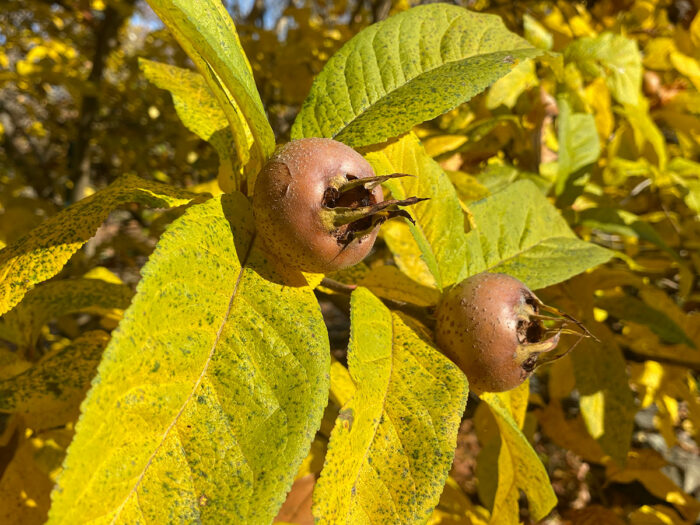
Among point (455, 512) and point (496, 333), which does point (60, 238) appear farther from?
point (455, 512)

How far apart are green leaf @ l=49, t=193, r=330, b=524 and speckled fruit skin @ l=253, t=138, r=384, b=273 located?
6 centimetres

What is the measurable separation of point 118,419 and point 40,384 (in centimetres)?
53

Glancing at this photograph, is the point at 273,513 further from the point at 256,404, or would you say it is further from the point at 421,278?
the point at 421,278

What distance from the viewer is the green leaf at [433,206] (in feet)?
2.66

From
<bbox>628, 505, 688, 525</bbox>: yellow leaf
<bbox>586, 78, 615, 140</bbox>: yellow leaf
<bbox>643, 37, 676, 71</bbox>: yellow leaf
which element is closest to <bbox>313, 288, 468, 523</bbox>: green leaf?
<bbox>586, 78, 615, 140</bbox>: yellow leaf

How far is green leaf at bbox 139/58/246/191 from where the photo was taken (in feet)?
2.54

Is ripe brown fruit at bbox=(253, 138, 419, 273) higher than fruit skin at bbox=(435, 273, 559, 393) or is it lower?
higher

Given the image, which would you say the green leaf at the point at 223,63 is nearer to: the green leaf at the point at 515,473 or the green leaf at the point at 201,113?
the green leaf at the point at 201,113

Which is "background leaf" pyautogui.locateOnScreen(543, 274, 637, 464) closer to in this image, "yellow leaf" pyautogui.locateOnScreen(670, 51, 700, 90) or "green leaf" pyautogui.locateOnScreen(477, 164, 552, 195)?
"green leaf" pyautogui.locateOnScreen(477, 164, 552, 195)

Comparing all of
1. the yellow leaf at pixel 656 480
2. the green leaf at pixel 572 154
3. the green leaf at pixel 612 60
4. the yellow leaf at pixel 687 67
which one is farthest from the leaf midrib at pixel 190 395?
the yellow leaf at pixel 656 480

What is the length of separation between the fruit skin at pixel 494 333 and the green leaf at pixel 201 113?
36cm

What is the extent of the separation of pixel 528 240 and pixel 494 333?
37cm

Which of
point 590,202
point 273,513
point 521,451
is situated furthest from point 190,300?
point 590,202

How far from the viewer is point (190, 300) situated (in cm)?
52
